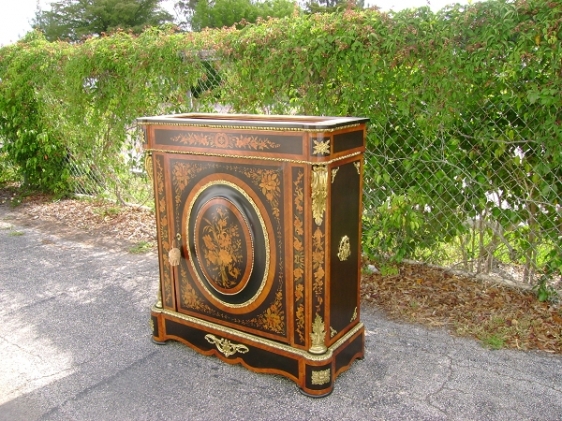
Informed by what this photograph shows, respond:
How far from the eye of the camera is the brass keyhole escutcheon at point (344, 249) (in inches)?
97.7

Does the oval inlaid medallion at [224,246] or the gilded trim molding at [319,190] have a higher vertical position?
the gilded trim molding at [319,190]

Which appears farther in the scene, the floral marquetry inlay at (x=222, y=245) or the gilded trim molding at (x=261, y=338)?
the floral marquetry inlay at (x=222, y=245)

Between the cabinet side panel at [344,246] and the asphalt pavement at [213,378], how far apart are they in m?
0.34

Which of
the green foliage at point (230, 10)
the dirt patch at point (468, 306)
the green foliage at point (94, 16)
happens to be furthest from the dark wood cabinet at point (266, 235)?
the green foliage at point (94, 16)

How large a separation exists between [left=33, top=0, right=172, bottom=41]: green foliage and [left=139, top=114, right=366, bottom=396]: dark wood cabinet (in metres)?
37.4

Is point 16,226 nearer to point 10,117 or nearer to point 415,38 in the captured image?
point 10,117

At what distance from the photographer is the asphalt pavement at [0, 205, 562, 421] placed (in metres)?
2.36

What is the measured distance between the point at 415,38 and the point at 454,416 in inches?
82.9

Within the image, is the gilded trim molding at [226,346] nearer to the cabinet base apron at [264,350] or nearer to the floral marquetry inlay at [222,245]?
the cabinet base apron at [264,350]

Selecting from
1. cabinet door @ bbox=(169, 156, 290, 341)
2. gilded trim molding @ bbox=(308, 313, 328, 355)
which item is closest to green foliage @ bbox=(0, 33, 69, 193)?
cabinet door @ bbox=(169, 156, 290, 341)

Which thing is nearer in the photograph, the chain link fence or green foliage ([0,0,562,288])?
green foliage ([0,0,562,288])

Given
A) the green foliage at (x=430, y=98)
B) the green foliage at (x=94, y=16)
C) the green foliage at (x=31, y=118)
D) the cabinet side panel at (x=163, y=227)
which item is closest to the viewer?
the cabinet side panel at (x=163, y=227)

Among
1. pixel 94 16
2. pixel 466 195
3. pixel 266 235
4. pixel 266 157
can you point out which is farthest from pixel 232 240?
pixel 94 16

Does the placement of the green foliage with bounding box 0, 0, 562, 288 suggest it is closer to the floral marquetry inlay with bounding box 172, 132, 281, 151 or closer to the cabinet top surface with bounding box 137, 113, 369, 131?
the cabinet top surface with bounding box 137, 113, 369, 131
